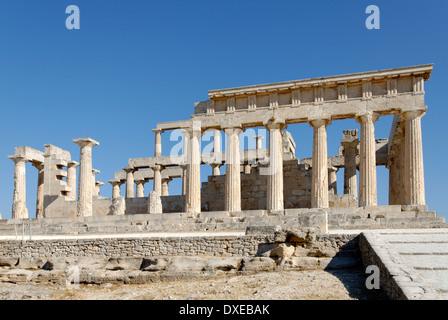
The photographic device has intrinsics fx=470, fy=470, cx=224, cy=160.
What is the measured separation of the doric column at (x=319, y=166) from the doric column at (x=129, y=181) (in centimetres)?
1936

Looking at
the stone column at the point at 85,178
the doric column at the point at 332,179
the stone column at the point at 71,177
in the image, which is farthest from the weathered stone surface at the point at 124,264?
the stone column at the point at 71,177

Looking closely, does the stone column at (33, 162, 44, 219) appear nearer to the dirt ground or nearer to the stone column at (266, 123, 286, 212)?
the stone column at (266, 123, 286, 212)

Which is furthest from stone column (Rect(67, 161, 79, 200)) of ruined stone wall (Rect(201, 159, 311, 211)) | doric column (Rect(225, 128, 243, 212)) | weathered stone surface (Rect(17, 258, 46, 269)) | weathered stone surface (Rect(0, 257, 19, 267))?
weathered stone surface (Rect(17, 258, 46, 269))

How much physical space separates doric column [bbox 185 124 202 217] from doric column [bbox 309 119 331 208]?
673 centimetres

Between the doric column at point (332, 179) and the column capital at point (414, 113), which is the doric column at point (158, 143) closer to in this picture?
the doric column at point (332, 179)

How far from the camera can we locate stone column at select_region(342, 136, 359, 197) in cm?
3183

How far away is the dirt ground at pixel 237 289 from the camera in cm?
1097

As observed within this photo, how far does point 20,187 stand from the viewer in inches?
1433

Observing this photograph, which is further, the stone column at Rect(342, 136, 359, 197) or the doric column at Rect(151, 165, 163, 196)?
the doric column at Rect(151, 165, 163, 196)

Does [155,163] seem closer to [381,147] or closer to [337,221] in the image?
[381,147]

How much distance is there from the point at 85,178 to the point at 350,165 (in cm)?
1783

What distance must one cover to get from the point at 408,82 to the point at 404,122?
226 centimetres

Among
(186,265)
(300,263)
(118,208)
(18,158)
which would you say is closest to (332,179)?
(118,208)

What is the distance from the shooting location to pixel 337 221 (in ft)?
65.3
